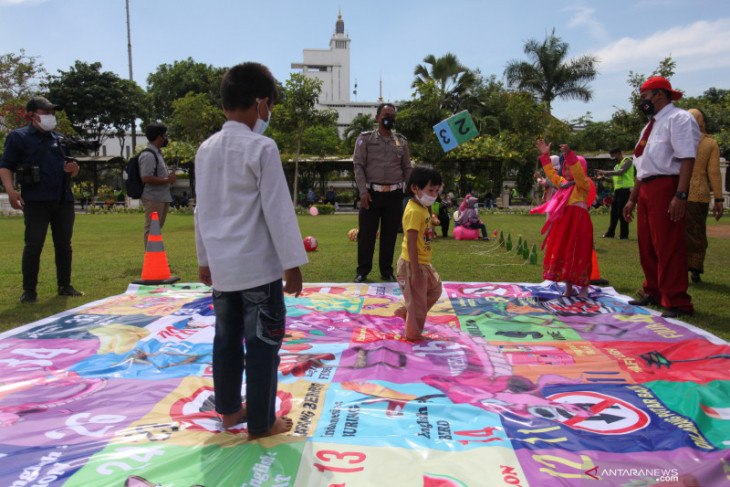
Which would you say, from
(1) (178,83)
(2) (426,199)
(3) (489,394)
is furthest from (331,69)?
(3) (489,394)

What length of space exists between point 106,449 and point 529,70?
37996 mm

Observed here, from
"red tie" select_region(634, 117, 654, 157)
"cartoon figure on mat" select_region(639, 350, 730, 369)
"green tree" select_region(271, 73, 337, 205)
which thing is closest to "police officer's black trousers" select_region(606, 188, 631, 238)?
"red tie" select_region(634, 117, 654, 157)

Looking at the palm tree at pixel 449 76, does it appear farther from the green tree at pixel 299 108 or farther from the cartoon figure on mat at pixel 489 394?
the cartoon figure on mat at pixel 489 394

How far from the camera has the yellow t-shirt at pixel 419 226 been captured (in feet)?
12.5

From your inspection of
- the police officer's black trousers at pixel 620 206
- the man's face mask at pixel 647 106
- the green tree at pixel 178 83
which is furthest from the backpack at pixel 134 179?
the green tree at pixel 178 83

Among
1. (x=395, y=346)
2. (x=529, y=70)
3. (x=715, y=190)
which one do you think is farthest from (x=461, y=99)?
(x=395, y=346)

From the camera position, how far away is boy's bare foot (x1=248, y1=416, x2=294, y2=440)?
7.72ft

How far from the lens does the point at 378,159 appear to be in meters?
6.09

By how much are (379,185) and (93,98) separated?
133 ft

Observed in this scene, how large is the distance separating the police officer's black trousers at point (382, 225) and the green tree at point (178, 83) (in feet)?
141

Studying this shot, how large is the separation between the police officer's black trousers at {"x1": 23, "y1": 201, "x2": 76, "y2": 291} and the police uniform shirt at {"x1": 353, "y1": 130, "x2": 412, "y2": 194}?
3.45 m

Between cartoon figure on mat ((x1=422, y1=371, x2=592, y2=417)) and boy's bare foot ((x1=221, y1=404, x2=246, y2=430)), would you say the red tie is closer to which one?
cartoon figure on mat ((x1=422, y1=371, x2=592, y2=417))

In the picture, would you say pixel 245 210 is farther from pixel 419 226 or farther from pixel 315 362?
pixel 419 226

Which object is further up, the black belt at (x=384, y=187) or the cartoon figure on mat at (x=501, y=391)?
the black belt at (x=384, y=187)
